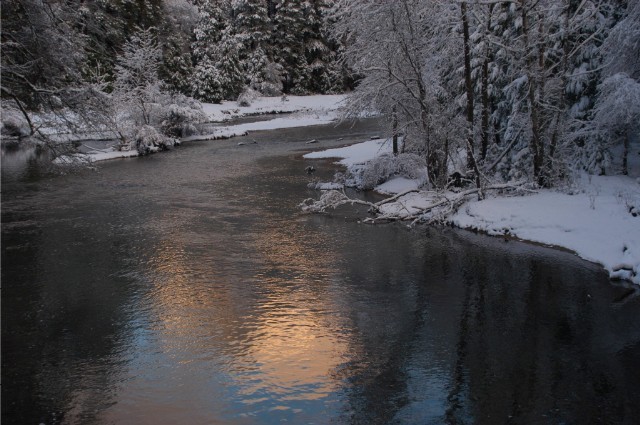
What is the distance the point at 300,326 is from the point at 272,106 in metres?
54.3

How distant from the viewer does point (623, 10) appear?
18.1 m

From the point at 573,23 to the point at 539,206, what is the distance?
6018mm

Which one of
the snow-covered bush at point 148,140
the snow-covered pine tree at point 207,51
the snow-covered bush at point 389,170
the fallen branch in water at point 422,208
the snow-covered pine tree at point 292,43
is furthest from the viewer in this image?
the snow-covered pine tree at point 292,43

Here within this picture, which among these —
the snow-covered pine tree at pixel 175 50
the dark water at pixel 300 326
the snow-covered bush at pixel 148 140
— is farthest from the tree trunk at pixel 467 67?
the snow-covered pine tree at pixel 175 50

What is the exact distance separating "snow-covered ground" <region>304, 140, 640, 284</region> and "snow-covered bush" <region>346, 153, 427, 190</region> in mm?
2624

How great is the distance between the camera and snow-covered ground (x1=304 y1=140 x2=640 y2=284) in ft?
44.6

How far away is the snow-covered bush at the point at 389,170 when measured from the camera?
22.5 meters

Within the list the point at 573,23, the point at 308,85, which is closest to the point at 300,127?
the point at 308,85

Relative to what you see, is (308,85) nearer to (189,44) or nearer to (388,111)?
(189,44)

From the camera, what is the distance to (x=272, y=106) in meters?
62.7

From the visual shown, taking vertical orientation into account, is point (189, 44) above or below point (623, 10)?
above

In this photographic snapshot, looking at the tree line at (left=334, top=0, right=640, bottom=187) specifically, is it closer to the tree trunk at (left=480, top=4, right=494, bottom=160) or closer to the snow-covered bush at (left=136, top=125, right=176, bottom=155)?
the tree trunk at (left=480, top=4, right=494, bottom=160)

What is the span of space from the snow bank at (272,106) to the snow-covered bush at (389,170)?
3269 centimetres

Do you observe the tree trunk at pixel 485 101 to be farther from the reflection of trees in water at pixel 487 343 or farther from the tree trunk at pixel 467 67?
the reflection of trees in water at pixel 487 343
